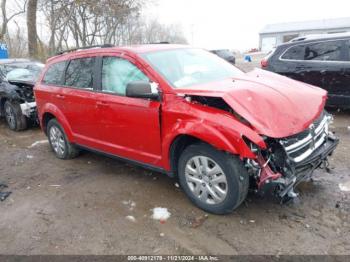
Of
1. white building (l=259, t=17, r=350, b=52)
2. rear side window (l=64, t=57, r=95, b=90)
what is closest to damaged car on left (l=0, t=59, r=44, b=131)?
rear side window (l=64, t=57, r=95, b=90)

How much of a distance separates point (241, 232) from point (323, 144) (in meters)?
1.35

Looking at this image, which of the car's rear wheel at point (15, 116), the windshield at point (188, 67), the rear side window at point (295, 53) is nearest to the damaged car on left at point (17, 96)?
the car's rear wheel at point (15, 116)

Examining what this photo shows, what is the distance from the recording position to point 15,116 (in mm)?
7914

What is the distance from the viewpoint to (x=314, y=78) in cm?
712

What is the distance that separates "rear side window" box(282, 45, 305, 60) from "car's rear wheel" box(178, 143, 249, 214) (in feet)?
15.7

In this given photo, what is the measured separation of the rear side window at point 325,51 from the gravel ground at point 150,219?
2625 mm

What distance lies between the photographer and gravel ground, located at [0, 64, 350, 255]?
10.7ft

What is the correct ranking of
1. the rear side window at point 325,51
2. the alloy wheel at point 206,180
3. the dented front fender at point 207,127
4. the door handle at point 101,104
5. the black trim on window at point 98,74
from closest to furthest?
the dented front fender at point 207,127
the alloy wheel at point 206,180
the door handle at point 101,104
the black trim on window at point 98,74
the rear side window at point 325,51

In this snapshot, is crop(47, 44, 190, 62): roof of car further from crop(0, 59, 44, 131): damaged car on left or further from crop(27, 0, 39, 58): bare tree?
crop(27, 0, 39, 58): bare tree

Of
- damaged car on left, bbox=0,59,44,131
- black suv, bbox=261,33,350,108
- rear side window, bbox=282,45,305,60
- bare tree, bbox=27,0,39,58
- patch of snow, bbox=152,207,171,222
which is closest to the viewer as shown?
patch of snow, bbox=152,207,171,222

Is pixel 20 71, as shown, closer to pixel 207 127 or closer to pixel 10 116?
pixel 10 116

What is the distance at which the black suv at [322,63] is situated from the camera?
681 centimetres

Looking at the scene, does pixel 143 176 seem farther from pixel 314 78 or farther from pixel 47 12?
pixel 47 12

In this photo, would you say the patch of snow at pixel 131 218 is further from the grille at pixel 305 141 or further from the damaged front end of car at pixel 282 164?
the grille at pixel 305 141
